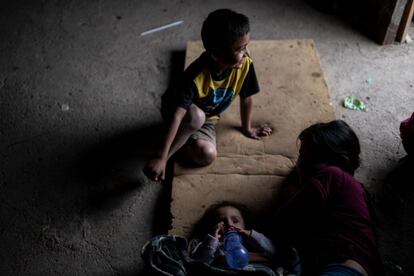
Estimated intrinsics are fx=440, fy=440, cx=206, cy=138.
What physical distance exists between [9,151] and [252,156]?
115cm

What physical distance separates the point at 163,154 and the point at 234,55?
48 centimetres

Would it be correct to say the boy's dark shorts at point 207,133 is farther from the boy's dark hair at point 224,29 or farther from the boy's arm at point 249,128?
the boy's dark hair at point 224,29

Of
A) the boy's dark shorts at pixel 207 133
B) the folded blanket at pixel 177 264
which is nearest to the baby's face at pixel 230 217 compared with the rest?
the folded blanket at pixel 177 264

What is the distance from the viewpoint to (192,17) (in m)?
2.86

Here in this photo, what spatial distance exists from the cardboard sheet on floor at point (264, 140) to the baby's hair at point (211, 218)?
0.07 ft

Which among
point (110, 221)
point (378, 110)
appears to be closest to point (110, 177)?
point (110, 221)

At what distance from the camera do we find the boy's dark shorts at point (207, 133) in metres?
1.92

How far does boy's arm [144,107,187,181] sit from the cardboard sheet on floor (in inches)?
6.4

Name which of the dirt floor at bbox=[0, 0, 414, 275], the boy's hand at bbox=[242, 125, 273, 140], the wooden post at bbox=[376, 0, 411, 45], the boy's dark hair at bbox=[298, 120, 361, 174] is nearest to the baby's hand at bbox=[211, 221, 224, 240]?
the dirt floor at bbox=[0, 0, 414, 275]

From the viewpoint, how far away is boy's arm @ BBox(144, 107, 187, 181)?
1.72 meters

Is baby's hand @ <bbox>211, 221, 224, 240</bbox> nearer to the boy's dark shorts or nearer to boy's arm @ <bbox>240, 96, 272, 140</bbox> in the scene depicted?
the boy's dark shorts

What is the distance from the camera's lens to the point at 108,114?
2.24 m

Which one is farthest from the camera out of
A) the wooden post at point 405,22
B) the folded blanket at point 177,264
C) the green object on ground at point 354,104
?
the wooden post at point 405,22

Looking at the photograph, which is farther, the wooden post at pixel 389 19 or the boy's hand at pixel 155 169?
the wooden post at pixel 389 19
